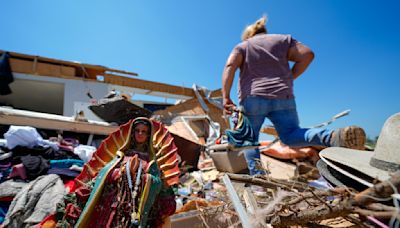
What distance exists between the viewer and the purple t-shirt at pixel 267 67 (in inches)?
86.7

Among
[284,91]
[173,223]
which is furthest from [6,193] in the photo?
[284,91]

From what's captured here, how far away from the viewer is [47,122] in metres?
3.38

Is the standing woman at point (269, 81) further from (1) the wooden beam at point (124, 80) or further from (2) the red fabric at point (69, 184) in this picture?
(1) the wooden beam at point (124, 80)

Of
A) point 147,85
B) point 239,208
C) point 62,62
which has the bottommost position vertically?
point 239,208

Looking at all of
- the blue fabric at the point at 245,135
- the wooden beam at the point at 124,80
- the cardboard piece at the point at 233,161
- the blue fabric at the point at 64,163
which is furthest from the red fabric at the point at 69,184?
the wooden beam at the point at 124,80

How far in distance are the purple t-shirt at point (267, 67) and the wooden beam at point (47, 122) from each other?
2.79m

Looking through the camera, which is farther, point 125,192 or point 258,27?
point 258,27

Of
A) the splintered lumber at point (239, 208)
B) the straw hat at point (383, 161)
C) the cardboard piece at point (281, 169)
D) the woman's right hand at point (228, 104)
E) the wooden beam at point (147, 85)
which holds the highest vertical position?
the wooden beam at point (147, 85)

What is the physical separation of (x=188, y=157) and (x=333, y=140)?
3250mm

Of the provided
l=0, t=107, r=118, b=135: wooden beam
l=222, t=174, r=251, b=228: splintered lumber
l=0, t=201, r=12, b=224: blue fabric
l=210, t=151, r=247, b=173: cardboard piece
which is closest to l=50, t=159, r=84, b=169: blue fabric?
l=0, t=201, r=12, b=224: blue fabric

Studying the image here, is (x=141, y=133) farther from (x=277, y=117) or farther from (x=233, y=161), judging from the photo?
(x=233, y=161)

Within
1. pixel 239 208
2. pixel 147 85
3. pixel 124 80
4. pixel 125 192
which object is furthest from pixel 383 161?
pixel 147 85

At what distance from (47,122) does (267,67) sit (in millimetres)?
3473

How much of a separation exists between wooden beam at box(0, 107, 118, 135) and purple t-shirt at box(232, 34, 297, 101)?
279 centimetres
